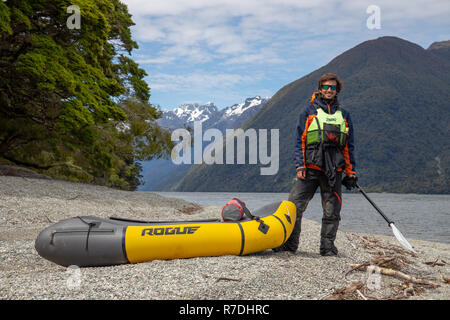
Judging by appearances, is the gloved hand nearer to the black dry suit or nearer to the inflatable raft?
the black dry suit

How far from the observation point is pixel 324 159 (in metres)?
5.37

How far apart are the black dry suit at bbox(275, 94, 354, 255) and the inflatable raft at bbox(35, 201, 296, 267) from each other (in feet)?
3.28

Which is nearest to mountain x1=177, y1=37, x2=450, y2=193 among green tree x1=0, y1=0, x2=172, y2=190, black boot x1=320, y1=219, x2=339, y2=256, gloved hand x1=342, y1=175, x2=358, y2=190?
green tree x1=0, y1=0, x2=172, y2=190

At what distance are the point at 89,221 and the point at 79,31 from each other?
46.0 feet

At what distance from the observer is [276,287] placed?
3836 mm

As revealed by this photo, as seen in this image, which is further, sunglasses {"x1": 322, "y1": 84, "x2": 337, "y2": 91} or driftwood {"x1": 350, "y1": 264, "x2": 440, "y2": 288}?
sunglasses {"x1": 322, "y1": 84, "x2": 337, "y2": 91}

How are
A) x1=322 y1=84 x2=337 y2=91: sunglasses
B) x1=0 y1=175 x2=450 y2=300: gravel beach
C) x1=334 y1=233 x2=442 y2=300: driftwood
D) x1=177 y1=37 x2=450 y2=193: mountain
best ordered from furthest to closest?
x1=177 y1=37 x2=450 y2=193: mountain < x1=322 y1=84 x2=337 y2=91: sunglasses < x1=334 y1=233 x2=442 y2=300: driftwood < x1=0 y1=175 x2=450 y2=300: gravel beach

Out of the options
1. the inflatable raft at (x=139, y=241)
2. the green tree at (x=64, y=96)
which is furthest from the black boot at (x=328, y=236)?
the green tree at (x=64, y=96)

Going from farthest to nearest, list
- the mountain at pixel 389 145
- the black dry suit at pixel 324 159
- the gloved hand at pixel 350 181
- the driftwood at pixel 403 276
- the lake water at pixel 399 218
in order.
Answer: the mountain at pixel 389 145 → the lake water at pixel 399 218 → the gloved hand at pixel 350 181 → the black dry suit at pixel 324 159 → the driftwood at pixel 403 276

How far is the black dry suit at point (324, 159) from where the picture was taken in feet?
17.5

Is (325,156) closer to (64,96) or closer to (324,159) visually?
(324,159)

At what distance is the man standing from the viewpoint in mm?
5355

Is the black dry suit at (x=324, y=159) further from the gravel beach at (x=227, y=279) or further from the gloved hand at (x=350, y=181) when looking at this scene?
the gravel beach at (x=227, y=279)

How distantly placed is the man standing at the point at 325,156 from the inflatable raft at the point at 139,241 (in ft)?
3.32
